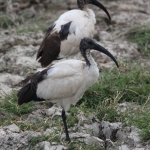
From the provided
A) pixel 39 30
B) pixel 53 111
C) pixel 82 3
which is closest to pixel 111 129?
pixel 53 111

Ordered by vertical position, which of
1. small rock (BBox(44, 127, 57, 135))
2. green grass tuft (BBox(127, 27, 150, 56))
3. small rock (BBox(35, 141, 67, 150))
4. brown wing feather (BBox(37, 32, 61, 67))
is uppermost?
brown wing feather (BBox(37, 32, 61, 67))

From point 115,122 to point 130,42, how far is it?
9.45 ft

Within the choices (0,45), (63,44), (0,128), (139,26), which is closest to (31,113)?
(0,128)

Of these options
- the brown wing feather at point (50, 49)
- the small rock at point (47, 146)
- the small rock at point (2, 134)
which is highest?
the brown wing feather at point (50, 49)

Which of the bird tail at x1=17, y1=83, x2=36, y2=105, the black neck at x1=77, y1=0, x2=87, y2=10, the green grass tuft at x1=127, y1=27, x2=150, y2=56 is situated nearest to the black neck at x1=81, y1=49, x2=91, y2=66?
the bird tail at x1=17, y1=83, x2=36, y2=105

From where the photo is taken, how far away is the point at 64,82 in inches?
247

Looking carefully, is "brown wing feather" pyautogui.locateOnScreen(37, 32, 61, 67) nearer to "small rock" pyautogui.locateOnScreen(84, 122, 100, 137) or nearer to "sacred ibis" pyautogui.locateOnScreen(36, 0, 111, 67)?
"sacred ibis" pyautogui.locateOnScreen(36, 0, 111, 67)

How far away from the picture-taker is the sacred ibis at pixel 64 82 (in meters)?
6.24

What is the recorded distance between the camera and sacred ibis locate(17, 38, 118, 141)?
624 cm

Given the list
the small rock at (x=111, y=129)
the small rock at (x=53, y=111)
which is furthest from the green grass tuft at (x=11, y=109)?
the small rock at (x=111, y=129)

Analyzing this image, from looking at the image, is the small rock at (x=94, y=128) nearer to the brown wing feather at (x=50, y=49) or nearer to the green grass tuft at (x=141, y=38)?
the brown wing feather at (x=50, y=49)

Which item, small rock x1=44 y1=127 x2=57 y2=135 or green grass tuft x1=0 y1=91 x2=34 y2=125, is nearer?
small rock x1=44 y1=127 x2=57 y2=135

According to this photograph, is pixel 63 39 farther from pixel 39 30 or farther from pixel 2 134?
pixel 39 30

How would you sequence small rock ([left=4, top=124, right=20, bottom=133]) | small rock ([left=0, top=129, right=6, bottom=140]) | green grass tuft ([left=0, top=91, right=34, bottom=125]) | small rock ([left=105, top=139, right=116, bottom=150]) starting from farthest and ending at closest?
1. green grass tuft ([left=0, top=91, right=34, bottom=125])
2. small rock ([left=4, top=124, right=20, bottom=133])
3. small rock ([left=0, top=129, right=6, bottom=140])
4. small rock ([left=105, top=139, right=116, bottom=150])
